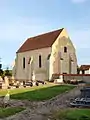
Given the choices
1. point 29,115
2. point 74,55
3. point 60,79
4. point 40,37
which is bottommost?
point 29,115

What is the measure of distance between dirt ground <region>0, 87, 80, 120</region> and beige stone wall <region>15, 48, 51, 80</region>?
24.8 meters

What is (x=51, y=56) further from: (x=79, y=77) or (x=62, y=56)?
(x=79, y=77)

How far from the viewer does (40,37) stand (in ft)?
207

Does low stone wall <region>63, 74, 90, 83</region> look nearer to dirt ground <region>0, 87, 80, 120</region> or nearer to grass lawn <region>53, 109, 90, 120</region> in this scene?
dirt ground <region>0, 87, 80, 120</region>

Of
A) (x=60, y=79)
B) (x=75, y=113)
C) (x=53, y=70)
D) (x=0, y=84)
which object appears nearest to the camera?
(x=75, y=113)

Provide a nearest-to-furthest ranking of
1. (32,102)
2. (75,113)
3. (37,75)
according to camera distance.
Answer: (75,113)
(32,102)
(37,75)

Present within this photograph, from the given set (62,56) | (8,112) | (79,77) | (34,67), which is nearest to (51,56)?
(62,56)

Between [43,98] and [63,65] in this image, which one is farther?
[63,65]

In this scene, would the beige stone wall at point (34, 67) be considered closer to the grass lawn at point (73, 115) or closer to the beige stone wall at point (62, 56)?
the beige stone wall at point (62, 56)

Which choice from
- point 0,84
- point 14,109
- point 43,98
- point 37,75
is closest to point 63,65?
point 37,75

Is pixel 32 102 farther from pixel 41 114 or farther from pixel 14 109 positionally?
pixel 41 114

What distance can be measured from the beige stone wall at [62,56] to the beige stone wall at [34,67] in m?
1.40

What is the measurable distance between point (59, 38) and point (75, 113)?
125ft

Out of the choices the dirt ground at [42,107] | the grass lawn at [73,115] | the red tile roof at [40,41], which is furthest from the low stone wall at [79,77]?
the grass lawn at [73,115]
